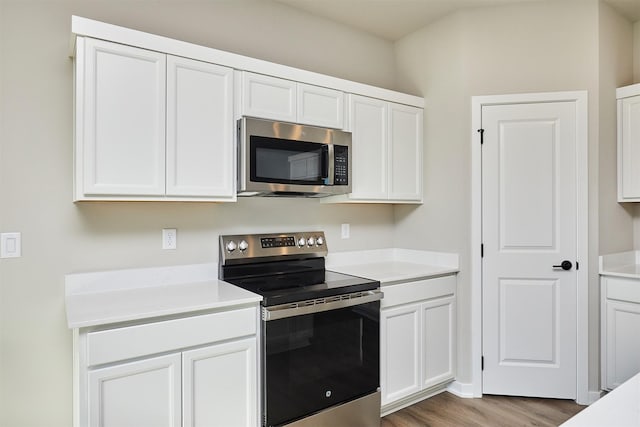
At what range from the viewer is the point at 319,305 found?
219 centimetres

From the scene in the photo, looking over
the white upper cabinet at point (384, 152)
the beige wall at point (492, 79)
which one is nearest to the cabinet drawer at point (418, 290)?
the beige wall at point (492, 79)

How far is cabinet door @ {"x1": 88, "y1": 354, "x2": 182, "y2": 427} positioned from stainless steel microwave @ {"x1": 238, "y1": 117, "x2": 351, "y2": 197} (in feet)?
3.25

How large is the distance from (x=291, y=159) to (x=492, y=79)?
1610 millimetres

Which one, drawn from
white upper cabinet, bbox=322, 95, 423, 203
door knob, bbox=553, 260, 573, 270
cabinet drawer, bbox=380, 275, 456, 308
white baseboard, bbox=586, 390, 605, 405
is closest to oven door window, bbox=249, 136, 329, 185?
white upper cabinet, bbox=322, 95, 423, 203

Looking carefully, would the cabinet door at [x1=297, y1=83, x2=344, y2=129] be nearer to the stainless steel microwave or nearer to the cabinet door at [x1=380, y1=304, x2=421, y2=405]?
the stainless steel microwave

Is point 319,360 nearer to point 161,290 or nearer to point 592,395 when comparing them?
point 161,290

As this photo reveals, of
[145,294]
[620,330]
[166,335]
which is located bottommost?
[620,330]

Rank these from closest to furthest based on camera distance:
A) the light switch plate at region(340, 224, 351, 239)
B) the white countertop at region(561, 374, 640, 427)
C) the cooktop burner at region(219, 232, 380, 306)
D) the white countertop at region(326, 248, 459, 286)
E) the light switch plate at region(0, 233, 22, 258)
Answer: the white countertop at region(561, 374, 640, 427) < the light switch plate at region(0, 233, 22, 258) < the cooktop burner at region(219, 232, 380, 306) < the white countertop at region(326, 248, 459, 286) < the light switch plate at region(340, 224, 351, 239)

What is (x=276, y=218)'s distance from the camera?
2777mm

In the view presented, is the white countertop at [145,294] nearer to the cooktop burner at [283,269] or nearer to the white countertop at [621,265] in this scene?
the cooktop burner at [283,269]

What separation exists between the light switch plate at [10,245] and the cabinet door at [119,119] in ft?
1.49

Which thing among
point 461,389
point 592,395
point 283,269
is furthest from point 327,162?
point 592,395

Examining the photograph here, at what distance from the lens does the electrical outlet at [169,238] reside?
236 cm

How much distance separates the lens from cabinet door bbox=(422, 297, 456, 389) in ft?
9.14
